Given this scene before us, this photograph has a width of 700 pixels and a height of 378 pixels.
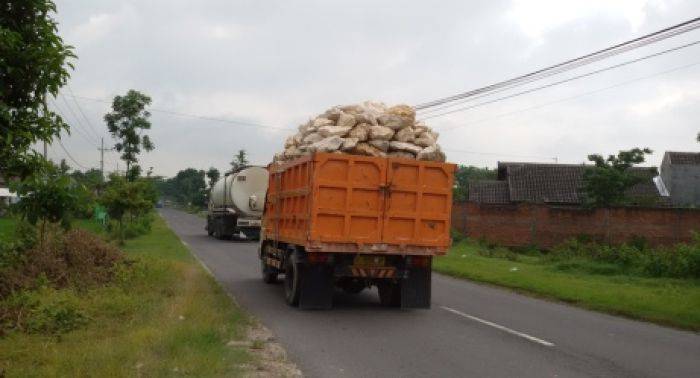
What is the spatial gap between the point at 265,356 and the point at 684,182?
51278 mm

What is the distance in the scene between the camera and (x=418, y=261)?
11875 mm

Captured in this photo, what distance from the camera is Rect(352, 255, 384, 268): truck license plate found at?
37.8 feet

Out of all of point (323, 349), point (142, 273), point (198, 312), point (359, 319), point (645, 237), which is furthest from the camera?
point (645, 237)

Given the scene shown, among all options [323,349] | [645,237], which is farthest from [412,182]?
[645,237]

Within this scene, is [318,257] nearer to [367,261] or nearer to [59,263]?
[367,261]

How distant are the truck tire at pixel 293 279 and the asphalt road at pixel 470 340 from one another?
236 millimetres

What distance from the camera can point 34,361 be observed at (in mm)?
7074

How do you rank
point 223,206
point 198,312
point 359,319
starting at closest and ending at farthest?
point 198,312
point 359,319
point 223,206

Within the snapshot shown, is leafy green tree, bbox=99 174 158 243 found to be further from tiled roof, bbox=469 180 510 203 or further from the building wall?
the building wall

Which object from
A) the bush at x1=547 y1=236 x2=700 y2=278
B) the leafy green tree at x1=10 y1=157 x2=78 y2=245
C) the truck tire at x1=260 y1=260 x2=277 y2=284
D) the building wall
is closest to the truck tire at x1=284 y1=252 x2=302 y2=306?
the truck tire at x1=260 y1=260 x2=277 y2=284

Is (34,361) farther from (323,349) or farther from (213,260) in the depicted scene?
(213,260)

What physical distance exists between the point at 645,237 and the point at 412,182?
62.1 feet

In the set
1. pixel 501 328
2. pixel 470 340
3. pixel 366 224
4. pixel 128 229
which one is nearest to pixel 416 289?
pixel 366 224

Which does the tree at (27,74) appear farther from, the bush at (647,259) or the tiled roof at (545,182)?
the tiled roof at (545,182)
